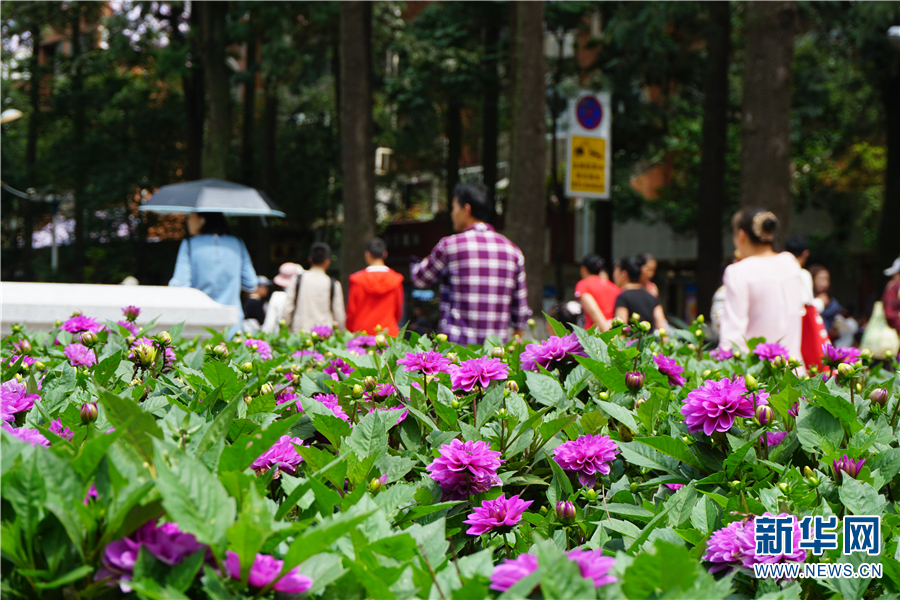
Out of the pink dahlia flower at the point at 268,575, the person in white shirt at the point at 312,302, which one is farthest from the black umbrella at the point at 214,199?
the pink dahlia flower at the point at 268,575

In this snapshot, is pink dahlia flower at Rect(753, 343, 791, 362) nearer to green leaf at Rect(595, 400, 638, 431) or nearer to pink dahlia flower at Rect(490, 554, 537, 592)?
green leaf at Rect(595, 400, 638, 431)

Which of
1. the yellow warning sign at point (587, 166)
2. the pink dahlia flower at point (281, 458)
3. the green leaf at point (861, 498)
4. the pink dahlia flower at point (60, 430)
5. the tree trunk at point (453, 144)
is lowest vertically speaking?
the green leaf at point (861, 498)

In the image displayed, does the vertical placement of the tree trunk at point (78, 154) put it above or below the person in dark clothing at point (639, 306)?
above

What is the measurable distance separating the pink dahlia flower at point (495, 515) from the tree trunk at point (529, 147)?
8.56 meters

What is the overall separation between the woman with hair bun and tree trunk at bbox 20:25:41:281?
24304 mm

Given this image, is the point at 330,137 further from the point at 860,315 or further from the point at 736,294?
the point at 736,294

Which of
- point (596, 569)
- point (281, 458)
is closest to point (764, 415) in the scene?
point (596, 569)

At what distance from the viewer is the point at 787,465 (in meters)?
1.57

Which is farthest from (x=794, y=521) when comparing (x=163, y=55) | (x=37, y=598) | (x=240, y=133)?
(x=240, y=133)

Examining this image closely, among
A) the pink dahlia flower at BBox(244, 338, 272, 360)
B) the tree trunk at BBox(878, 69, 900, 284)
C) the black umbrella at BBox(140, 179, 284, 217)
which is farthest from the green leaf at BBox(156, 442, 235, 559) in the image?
the tree trunk at BBox(878, 69, 900, 284)

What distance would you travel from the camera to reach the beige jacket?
705cm

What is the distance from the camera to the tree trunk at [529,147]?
9930 millimetres

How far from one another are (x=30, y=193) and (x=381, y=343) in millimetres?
29547

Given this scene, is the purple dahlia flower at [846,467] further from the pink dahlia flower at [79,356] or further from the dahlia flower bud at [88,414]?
the pink dahlia flower at [79,356]
